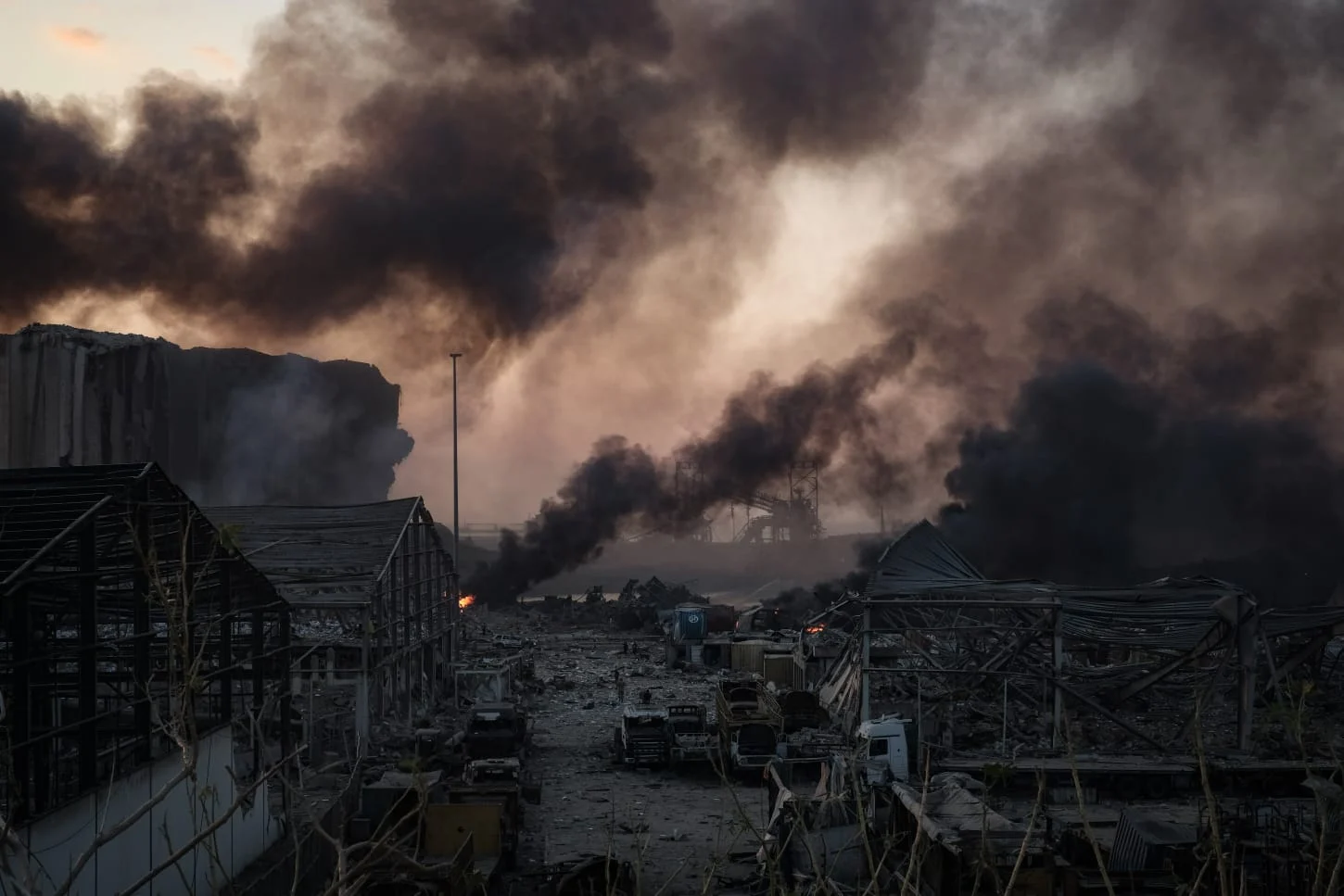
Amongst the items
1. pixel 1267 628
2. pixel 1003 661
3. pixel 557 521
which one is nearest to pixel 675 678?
pixel 1003 661

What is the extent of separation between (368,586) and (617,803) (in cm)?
850

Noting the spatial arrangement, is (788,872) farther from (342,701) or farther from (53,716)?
(342,701)

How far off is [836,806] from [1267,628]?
16438 mm

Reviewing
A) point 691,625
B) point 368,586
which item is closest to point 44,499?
point 368,586

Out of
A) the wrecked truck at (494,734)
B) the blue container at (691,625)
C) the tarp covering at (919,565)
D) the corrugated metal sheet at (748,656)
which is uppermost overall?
the tarp covering at (919,565)

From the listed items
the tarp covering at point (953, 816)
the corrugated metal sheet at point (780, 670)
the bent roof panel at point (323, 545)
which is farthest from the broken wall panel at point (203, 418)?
the tarp covering at point (953, 816)

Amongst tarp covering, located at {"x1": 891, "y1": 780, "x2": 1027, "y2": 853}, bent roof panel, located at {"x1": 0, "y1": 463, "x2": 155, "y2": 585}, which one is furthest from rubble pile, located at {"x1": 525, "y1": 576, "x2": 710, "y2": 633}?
bent roof panel, located at {"x1": 0, "y1": 463, "x2": 155, "y2": 585}

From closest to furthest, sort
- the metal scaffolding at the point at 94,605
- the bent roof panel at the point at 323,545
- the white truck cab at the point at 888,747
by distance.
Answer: the metal scaffolding at the point at 94,605, the white truck cab at the point at 888,747, the bent roof panel at the point at 323,545

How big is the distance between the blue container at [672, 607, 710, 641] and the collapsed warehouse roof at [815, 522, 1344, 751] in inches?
576

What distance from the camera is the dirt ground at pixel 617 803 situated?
725 inches

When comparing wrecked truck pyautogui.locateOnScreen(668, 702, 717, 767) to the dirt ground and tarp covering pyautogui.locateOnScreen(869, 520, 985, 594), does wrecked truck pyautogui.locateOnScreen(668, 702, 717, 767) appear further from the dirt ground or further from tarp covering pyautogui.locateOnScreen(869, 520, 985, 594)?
tarp covering pyautogui.locateOnScreen(869, 520, 985, 594)

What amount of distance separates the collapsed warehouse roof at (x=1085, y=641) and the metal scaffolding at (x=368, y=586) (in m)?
11.4

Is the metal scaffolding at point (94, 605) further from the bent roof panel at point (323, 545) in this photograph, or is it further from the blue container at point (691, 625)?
the blue container at point (691, 625)

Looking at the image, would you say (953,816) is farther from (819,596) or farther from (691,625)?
(819,596)
